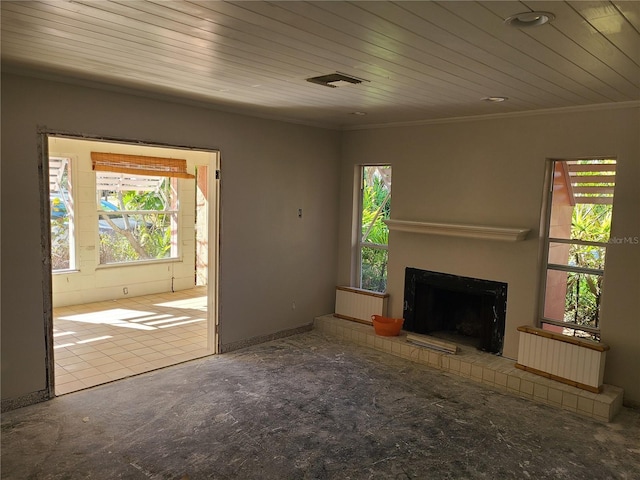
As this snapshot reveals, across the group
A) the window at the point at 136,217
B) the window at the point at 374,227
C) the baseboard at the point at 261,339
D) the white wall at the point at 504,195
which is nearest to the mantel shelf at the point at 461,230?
the white wall at the point at 504,195

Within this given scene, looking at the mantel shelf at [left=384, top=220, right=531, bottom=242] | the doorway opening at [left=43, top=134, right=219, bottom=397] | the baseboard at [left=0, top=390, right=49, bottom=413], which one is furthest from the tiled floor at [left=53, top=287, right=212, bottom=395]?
the mantel shelf at [left=384, top=220, right=531, bottom=242]

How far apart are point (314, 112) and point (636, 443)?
3722mm

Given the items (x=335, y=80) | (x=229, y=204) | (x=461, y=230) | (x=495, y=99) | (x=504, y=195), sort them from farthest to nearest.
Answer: (x=229, y=204), (x=461, y=230), (x=504, y=195), (x=495, y=99), (x=335, y=80)

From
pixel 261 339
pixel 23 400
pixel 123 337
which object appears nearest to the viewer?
pixel 23 400

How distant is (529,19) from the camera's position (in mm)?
1954

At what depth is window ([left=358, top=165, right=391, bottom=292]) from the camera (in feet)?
17.9

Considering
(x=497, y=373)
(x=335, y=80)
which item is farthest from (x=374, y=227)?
(x=335, y=80)

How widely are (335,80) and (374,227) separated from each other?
2.66 meters

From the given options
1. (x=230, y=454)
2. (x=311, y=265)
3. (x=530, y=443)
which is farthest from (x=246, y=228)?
(x=530, y=443)

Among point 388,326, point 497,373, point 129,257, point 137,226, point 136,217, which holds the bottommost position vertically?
point 497,373

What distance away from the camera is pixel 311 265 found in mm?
5512

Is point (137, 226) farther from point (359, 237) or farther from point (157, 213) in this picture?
point (359, 237)

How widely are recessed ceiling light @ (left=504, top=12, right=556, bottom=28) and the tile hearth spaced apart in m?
2.88

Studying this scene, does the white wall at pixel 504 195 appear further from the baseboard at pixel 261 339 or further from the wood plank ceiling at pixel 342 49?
the baseboard at pixel 261 339
